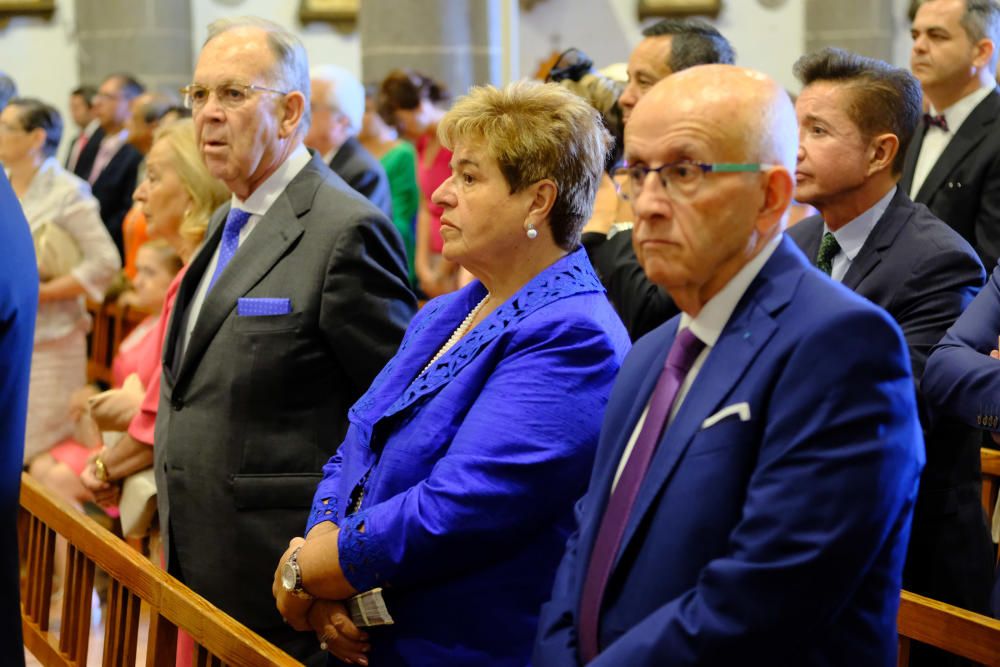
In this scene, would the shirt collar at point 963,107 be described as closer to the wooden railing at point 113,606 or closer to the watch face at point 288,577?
the watch face at point 288,577

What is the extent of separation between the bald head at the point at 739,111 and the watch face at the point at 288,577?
1123mm

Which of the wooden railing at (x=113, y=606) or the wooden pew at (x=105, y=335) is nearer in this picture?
the wooden railing at (x=113, y=606)

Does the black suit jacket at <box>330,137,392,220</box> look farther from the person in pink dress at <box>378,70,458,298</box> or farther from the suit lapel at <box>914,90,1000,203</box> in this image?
the suit lapel at <box>914,90,1000,203</box>

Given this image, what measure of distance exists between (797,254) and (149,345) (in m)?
2.47

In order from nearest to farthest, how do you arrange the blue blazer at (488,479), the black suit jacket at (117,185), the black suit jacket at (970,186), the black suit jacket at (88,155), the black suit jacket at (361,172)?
the blue blazer at (488,479) < the black suit jacket at (970,186) < the black suit jacket at (361,172) < the black suit jacket at (117,185) < the black suit jacket at (88,155)

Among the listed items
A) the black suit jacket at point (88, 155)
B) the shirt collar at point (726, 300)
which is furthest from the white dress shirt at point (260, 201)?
the black suit jacket at point (88, 155)

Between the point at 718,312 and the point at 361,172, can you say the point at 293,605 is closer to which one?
the point at 718,312

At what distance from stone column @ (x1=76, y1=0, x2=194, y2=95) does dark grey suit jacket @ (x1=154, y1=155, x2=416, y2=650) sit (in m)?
7.82

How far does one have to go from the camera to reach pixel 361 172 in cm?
521

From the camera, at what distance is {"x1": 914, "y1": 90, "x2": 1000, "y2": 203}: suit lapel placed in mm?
3830

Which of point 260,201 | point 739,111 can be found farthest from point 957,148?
point 739,111

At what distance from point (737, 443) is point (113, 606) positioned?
5.64 feet

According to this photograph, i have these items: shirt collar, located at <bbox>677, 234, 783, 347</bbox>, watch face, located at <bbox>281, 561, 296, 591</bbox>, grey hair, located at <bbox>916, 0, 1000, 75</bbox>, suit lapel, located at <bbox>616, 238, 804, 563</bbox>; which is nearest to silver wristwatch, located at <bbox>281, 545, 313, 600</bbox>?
watch face, located at <bbox>281, 561, 296, 591</bbox>

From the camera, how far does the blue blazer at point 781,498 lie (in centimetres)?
156
